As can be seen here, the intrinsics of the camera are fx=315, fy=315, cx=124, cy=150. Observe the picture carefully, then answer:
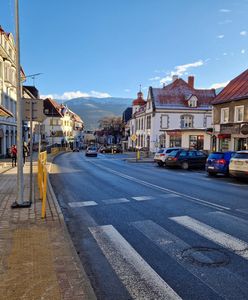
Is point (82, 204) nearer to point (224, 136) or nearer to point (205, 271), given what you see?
point (205, 271)

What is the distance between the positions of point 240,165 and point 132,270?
12.6m

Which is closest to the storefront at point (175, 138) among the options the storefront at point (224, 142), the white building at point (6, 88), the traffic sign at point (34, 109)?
the storefront at point (224, 142)

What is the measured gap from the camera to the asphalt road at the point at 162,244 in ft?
14.2

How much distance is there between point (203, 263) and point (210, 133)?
3142 cm

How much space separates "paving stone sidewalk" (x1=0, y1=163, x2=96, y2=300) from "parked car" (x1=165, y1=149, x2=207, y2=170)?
1865cm

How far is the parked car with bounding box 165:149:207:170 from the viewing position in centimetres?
2547

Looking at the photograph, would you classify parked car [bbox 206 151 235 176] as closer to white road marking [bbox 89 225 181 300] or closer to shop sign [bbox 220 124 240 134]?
shop sign [bbox 220 124 240 134]

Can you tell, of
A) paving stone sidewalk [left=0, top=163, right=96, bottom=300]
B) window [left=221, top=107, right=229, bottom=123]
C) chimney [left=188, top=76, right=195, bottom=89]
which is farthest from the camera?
chimney [left=188, top=76, right=195, bottom=89]

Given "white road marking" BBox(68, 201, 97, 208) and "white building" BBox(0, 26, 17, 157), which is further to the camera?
"white building" BBox(0, 26, 17, 157)

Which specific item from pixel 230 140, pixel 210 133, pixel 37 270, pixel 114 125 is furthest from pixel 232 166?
pixel 114 125

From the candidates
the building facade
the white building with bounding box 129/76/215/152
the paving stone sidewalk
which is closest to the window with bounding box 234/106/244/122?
the building facade

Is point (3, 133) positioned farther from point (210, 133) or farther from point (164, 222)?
point (164, 222)

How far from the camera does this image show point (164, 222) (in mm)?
7672

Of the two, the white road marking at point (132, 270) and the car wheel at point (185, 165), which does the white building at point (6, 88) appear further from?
the white road marking at point (132, 270)
